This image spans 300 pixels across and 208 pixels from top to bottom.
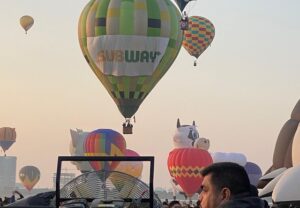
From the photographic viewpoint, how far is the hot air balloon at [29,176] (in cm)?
7519

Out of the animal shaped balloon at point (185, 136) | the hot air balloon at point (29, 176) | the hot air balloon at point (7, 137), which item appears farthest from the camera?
the hot air balloon at point (29, 176)

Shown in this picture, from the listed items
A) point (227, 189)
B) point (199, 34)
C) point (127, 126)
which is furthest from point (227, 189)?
point (199, 34)

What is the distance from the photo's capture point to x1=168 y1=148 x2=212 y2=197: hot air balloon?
4162 centimetres

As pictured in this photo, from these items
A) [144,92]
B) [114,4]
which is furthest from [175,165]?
[114,4]

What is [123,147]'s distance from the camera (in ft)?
152

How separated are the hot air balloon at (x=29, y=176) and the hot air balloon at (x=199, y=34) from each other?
35894mm

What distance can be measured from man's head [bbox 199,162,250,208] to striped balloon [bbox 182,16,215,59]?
127 ft

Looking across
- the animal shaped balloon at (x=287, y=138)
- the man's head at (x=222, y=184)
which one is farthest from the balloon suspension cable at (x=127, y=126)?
the man's head at (x=222, y=184)

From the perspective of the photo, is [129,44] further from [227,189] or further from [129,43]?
[227,189]

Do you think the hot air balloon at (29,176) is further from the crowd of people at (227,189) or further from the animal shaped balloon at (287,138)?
the crowd of people at (227,189)

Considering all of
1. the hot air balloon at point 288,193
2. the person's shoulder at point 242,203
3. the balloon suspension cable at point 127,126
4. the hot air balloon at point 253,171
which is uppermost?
the person's shoulder at point 242,203

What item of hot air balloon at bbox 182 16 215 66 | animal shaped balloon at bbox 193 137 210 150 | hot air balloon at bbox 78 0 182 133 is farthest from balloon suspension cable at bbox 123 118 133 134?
animal shaped balloon at bbox 193 137 210 150

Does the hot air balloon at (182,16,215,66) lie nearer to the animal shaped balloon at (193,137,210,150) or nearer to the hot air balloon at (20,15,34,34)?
the animal shaped balloon at (193,137,210,150)

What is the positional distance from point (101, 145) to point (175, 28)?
1513 centimetres
